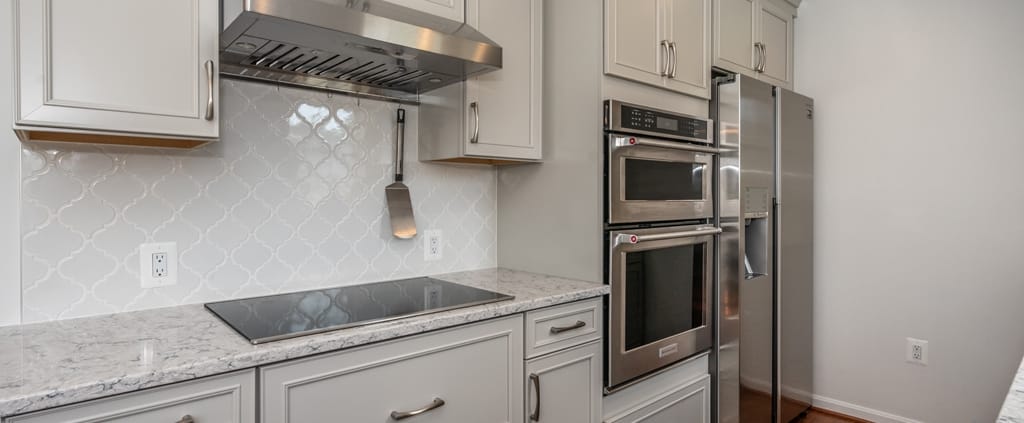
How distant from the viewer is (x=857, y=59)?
2770mm

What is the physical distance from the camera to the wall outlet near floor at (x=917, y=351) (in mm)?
2588

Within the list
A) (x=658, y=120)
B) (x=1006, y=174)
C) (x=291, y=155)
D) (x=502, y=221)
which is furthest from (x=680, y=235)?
(x=1006, y=174)

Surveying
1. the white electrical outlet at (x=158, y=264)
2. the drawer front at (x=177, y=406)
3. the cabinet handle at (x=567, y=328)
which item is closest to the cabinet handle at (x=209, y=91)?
the white electrical outlet at (x=158, y=264)

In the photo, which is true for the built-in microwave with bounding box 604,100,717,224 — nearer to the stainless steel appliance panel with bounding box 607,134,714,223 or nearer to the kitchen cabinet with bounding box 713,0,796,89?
the stainless steel appliance panel with bounding box 607,134,714,223

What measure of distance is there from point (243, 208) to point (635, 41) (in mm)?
1484

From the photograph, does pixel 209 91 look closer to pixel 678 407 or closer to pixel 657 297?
pixel 657 297

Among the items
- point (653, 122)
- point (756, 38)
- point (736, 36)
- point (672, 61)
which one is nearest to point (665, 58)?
point (672, 61)

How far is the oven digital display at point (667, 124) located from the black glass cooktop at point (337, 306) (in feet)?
3.03

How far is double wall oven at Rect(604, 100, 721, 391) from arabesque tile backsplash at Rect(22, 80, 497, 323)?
25.5 inches

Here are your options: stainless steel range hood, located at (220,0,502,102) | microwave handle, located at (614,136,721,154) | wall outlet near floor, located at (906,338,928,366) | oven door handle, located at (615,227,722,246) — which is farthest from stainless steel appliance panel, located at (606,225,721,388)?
wall outlet near floor, located at (906,338,928,366)

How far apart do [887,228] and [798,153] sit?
1.92ft

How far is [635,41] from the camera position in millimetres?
1993

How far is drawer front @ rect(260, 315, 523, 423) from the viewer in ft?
3.76

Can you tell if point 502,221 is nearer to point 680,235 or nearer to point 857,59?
point 680,235
